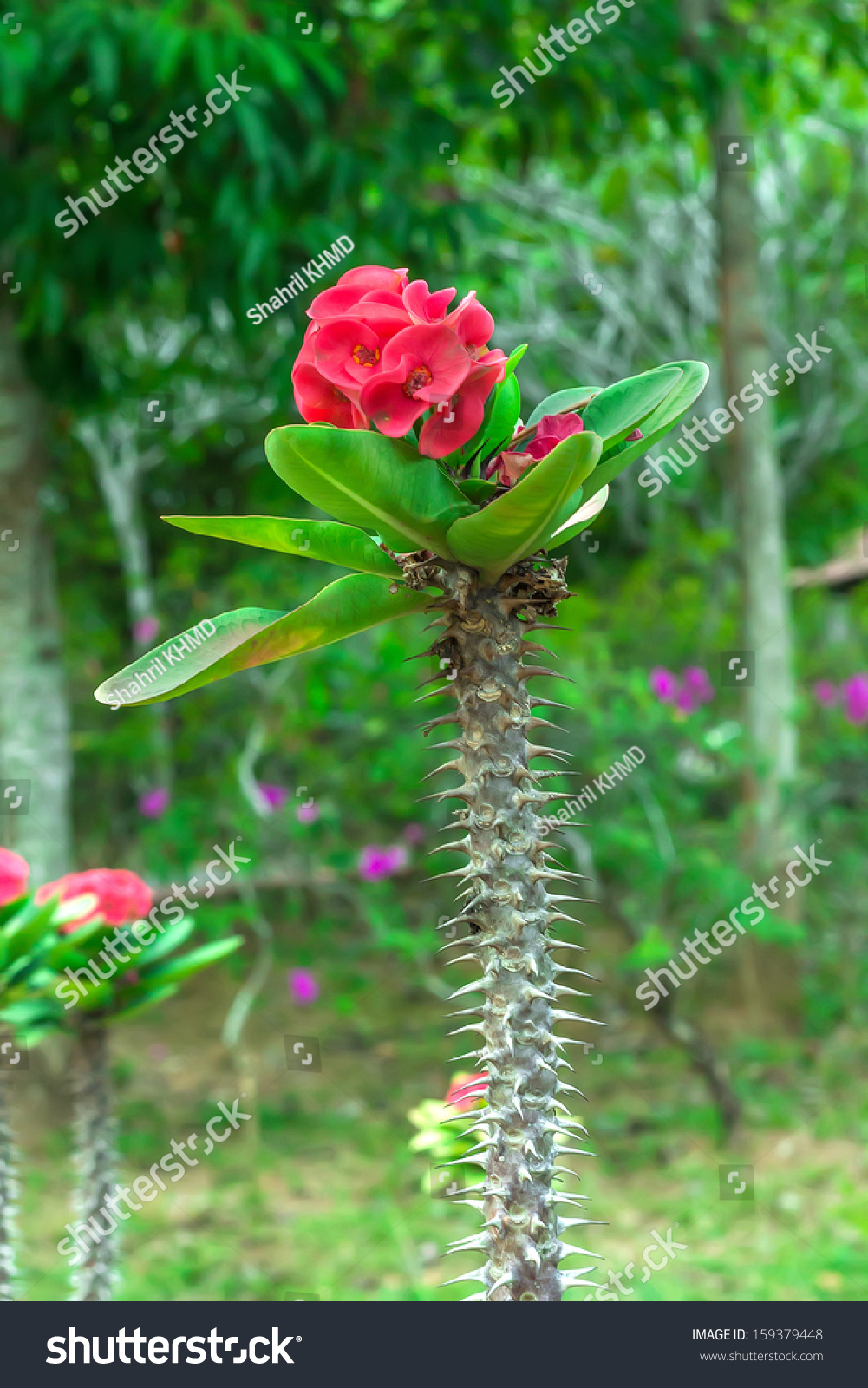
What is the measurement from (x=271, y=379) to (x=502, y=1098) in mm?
2605

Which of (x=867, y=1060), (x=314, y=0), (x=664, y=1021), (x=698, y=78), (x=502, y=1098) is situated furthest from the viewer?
(x=867, y=1060)

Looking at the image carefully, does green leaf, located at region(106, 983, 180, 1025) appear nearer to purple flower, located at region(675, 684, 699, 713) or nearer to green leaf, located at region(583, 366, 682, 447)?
green leaf, located at region(583, 366, 682, 447)

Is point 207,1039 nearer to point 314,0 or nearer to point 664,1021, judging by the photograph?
point 664,1021

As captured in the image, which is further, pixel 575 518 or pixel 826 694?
pixel 826 694

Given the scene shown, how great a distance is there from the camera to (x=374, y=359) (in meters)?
0.72

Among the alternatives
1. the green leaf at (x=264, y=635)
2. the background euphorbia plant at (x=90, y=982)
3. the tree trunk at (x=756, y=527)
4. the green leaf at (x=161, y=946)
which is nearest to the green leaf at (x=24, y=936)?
the background euphorbia plant at (x=90, y=982)

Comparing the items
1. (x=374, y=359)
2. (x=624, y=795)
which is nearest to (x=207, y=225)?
(x=624, y=795)

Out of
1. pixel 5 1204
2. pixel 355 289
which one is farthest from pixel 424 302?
pixel 5 1204

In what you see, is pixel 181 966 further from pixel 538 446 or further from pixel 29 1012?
pixel 538 446

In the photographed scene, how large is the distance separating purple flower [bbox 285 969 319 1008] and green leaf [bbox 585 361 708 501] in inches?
131

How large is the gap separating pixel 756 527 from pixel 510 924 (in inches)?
151

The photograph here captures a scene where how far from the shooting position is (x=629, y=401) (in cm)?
78

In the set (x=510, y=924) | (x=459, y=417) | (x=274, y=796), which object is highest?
(x=274, y=796)

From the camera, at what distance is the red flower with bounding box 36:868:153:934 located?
1.33m
